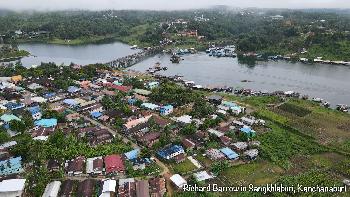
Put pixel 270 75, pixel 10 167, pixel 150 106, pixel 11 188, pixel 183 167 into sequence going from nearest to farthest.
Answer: pixel 11 188
pixel 10 167
pixel 183 167
pixel 150 106
pixel 270 75

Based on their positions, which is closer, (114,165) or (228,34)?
(114,165)

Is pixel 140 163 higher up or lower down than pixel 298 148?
higher up

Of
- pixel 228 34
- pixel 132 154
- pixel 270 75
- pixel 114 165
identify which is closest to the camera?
pixel 114 165

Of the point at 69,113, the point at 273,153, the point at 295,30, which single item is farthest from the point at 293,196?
the point at 295,30

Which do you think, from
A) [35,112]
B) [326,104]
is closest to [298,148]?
[326,104]

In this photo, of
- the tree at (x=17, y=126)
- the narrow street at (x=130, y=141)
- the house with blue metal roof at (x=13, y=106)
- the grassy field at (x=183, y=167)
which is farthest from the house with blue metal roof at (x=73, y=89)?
the grassy field at (x=183, y=167)

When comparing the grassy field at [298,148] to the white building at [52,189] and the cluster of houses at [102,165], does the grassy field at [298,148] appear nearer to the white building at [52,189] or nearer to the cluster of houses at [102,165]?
the cluster of houses at [102,165]

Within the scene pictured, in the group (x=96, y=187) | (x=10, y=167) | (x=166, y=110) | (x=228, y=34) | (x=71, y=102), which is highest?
(x=228, y=34)

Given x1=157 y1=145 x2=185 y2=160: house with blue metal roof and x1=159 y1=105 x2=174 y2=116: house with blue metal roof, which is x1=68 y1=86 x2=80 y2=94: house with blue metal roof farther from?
x1=157 y1=145 x2=185 y2=160: house with blue metal roof

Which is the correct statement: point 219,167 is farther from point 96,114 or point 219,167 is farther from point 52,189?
point 96,114
